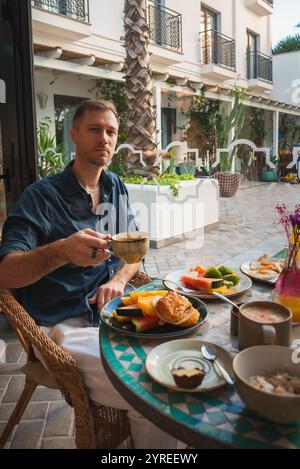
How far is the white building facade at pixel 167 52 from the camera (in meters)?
7.75

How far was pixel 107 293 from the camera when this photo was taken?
160 centimetres

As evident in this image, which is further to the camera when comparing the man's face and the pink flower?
the man's face

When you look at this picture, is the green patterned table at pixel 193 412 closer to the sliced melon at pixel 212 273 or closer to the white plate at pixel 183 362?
the white plate at pixel 183 362

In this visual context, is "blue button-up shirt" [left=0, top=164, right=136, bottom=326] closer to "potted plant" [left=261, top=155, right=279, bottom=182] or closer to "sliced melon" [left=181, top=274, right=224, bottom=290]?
"sliced melon" [left=181, top=274, right=224, bottom=290]

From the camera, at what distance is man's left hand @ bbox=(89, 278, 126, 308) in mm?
1587

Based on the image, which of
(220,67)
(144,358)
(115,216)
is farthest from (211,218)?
(220,67)

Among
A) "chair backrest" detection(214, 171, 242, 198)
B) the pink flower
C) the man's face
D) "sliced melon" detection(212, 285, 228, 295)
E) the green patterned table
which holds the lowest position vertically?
the green patterned table

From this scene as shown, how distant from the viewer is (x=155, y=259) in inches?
192

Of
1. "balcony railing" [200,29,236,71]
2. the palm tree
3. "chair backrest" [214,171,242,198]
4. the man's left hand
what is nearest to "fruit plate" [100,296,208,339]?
the man's left hand

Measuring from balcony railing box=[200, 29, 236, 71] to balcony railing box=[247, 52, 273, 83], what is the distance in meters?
1.40

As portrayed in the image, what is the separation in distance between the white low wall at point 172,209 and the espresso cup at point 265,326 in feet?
14.1

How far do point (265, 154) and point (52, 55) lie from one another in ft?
33.8

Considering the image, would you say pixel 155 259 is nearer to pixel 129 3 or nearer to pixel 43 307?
pixel 43 307

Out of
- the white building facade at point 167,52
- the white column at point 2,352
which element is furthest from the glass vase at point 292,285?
the white building facade at point 167,52
